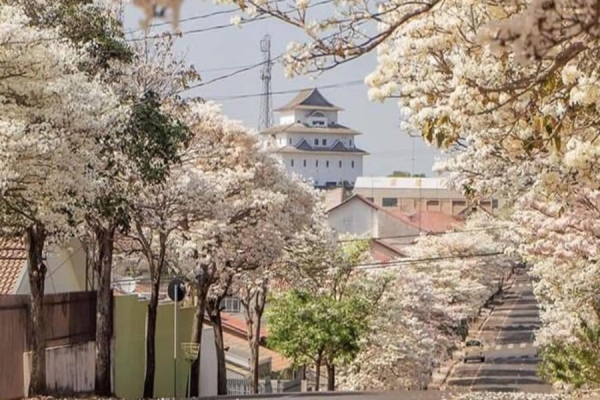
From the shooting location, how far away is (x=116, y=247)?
25531mm

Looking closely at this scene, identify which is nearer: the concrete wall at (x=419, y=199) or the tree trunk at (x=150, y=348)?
the tree trunk at (x=150, y=348)

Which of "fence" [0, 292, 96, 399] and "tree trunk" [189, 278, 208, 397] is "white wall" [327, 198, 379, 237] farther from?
"fence" [0, 292, 96, 399]

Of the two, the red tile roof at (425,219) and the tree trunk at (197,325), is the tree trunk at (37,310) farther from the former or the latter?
the red tile roof at (425,219)

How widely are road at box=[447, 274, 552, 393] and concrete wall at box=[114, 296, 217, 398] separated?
7353 mm

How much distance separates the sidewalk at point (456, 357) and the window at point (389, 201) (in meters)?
22.9

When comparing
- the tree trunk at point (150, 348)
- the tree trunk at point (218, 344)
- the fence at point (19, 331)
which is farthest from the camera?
the tree trunk at point (218, 344)

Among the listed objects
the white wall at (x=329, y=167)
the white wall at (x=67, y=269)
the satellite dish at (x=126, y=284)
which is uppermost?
the white wall at (x=329, y=167)

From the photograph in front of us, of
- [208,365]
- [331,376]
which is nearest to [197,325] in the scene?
[208,365]

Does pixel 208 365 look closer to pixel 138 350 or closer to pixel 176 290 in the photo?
pixel 138 350

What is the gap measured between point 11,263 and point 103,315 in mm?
3418

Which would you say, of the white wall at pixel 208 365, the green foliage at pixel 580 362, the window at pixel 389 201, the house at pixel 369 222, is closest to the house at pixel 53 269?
the white wall at pixel 208 365

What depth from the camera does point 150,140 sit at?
17.1 m

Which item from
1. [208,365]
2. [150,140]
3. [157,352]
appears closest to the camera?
[150,140]

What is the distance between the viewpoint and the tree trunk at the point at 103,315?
2066 cm
